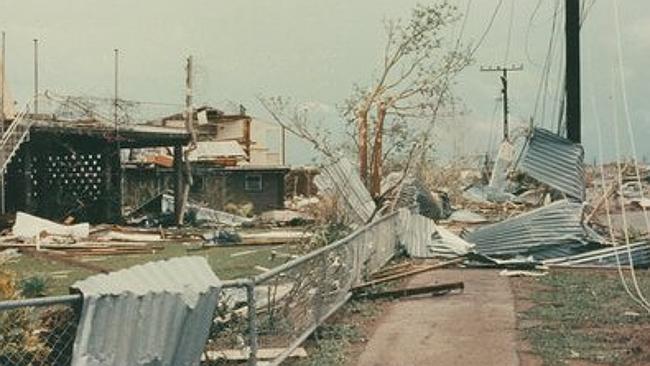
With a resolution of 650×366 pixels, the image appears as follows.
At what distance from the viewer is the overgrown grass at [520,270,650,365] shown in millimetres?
9945

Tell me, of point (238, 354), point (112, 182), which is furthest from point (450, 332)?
point (112, 182)

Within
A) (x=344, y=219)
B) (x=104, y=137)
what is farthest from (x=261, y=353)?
(x=104, y=137)

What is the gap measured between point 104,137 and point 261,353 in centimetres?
2867

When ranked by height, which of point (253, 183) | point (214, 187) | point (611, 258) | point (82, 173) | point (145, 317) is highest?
point (82, 173)

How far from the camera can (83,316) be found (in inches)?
235

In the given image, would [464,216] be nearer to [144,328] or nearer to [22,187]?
[22,187]

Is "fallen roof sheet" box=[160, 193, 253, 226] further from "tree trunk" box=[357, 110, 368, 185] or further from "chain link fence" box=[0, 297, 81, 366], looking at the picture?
"chain link fence" box=[0, 297, 81, 366]

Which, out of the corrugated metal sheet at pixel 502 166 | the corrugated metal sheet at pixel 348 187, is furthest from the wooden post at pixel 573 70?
the corrugated metal sheet at pixel 502 166

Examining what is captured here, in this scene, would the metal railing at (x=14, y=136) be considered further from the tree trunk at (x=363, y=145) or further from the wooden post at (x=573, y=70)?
the wooden post at (x=573, y=70)

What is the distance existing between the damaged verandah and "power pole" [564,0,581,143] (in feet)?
64.1

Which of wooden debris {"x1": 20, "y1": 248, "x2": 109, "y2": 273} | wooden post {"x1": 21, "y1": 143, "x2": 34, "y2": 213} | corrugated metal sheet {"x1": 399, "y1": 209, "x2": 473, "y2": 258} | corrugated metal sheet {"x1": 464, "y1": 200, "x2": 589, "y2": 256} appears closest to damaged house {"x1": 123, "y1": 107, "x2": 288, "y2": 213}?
wooden post {"x1": 21, "y1": 143, "x2": 34, "y2": 213}

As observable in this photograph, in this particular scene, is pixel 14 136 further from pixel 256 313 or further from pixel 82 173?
pixel 256 313

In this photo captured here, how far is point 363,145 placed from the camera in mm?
25344

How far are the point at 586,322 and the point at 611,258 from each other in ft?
23.6
